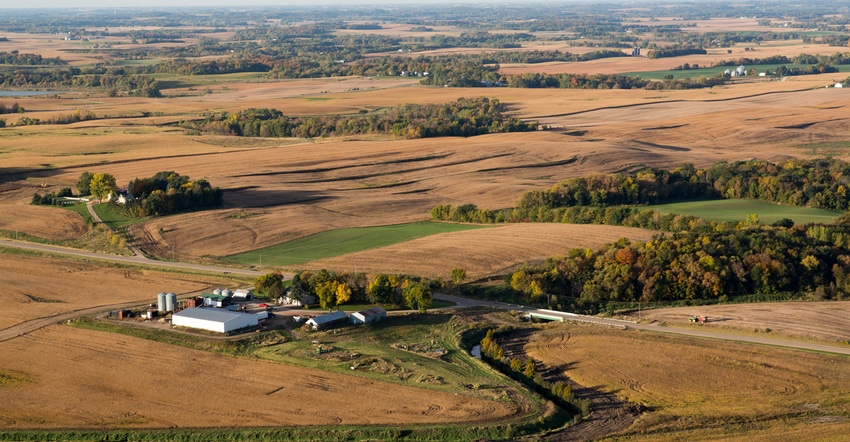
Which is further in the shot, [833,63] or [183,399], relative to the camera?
[833,63]

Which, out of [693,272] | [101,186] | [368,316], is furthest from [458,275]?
[101,186]

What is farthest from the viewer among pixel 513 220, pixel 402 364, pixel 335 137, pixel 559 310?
pixel 335 137

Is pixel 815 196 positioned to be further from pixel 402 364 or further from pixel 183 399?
pixel 183 399

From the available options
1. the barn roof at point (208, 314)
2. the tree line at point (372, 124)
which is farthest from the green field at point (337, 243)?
the tree line at point (372, 124)

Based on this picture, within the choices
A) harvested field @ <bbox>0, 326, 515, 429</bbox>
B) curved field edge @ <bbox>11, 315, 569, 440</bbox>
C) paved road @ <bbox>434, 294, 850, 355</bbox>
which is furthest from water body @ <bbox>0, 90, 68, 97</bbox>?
curved field edge @ <bbox>11, 315, 569, 440</bbox>

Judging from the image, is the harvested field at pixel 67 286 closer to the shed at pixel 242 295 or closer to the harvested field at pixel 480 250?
the shed at pixel 242 295

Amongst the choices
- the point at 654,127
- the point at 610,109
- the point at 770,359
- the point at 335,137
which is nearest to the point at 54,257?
the point at 770,359

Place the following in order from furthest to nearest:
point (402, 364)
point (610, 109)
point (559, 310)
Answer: point (610, 109)
point (559, 310)
point (402, 364)

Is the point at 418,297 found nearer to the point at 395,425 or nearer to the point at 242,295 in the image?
the point at 242,295
